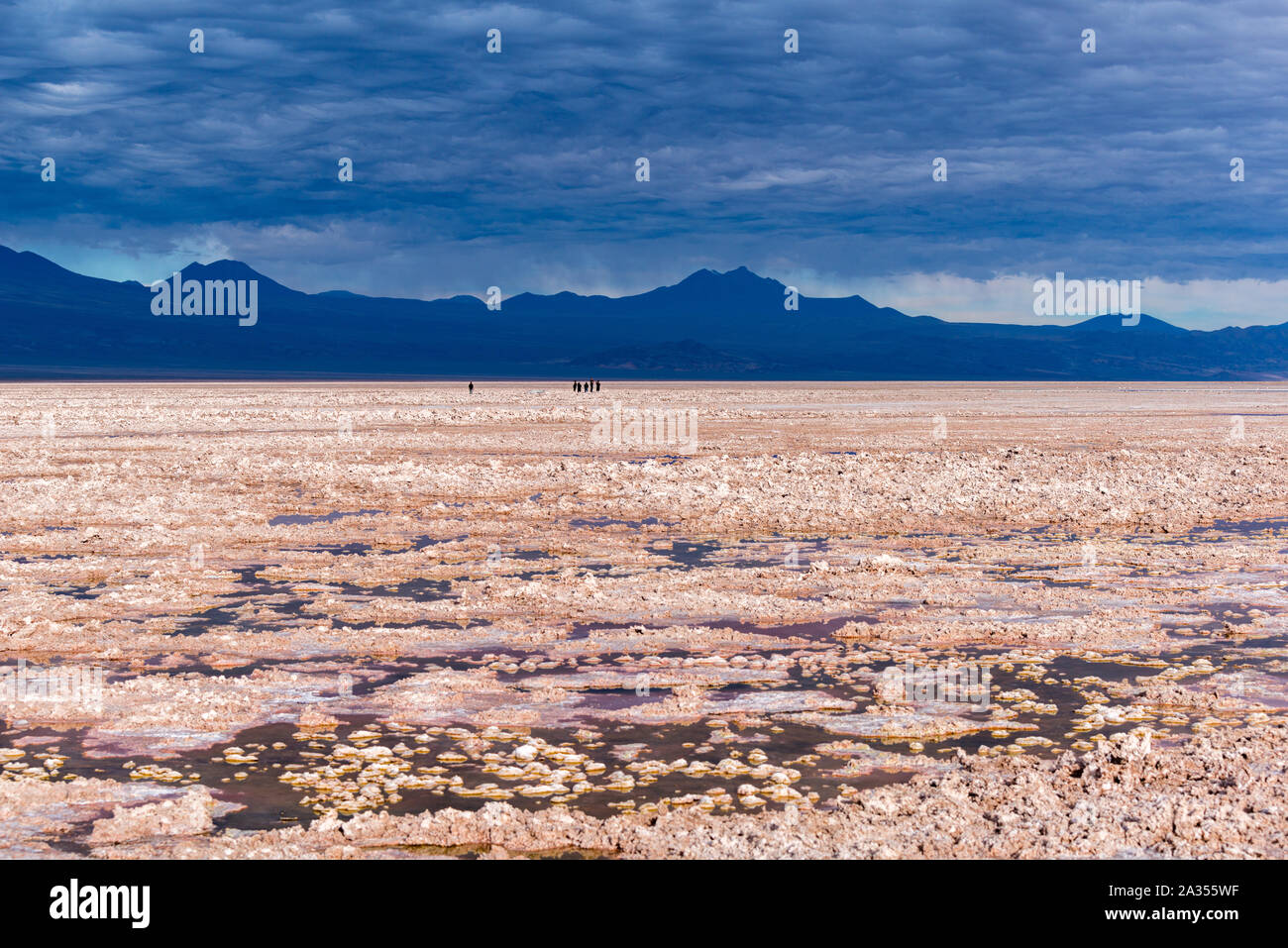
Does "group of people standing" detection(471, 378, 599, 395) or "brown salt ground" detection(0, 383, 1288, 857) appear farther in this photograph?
"group of people standing" detection(471, 378, 599, 395)

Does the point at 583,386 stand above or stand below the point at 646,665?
above

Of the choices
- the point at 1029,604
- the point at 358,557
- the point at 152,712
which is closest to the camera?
the point at 152,712

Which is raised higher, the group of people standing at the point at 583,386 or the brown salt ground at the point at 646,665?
the group of people standing at the point at 583,386

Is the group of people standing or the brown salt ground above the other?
the group of people standing

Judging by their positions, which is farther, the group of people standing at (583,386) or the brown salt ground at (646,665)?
the group of people standing at (583,386)

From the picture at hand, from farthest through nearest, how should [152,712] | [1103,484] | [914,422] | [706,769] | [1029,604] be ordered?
[914,422]
[1103,484]
[1029,604]
[152,712]
[706,769]

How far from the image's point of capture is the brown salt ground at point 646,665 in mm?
6203

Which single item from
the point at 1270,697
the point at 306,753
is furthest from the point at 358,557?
the point at 1270,697

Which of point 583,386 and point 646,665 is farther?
point 583,386

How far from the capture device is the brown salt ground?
20.4 ft

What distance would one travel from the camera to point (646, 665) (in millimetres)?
9531
